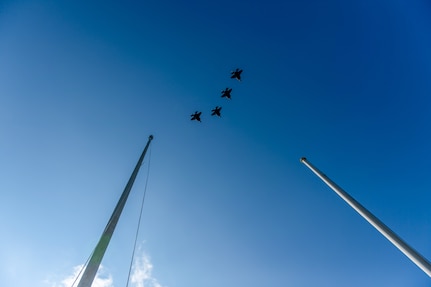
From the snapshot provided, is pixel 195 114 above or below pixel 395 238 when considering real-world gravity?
above

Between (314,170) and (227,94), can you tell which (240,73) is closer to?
(227,94)

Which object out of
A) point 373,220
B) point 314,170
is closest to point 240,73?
point 314,170

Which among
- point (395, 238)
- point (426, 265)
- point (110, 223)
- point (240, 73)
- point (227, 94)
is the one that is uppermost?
point (240, 73)

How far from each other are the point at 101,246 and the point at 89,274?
0.83m

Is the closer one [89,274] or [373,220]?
[89,274]

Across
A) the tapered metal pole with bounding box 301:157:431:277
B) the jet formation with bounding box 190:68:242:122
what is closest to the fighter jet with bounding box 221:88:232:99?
the jet formation with bounding box 190:68:242:122

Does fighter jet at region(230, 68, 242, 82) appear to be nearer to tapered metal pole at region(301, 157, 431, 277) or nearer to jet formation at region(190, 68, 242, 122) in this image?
jet formation at region(190, 68, 242, 122)

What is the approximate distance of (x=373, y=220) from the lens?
36.9ft

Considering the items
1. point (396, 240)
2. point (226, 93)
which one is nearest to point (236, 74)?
point (226, 93)

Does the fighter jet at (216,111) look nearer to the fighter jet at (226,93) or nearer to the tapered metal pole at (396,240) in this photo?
the fighter jet at (226,93)

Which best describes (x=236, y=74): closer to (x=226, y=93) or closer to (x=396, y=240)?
(x=226, y=93)

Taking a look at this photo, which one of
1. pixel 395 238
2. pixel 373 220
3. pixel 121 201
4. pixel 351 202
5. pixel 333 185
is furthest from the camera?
pixel 333 185

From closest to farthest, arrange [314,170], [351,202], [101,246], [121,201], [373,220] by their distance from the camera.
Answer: [101,246]
[121,201]
[373,220]
[351,202]
[314,170]

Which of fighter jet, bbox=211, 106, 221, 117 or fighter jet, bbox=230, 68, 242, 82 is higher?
fighter jet, bbox=230, 68, 242, 82
